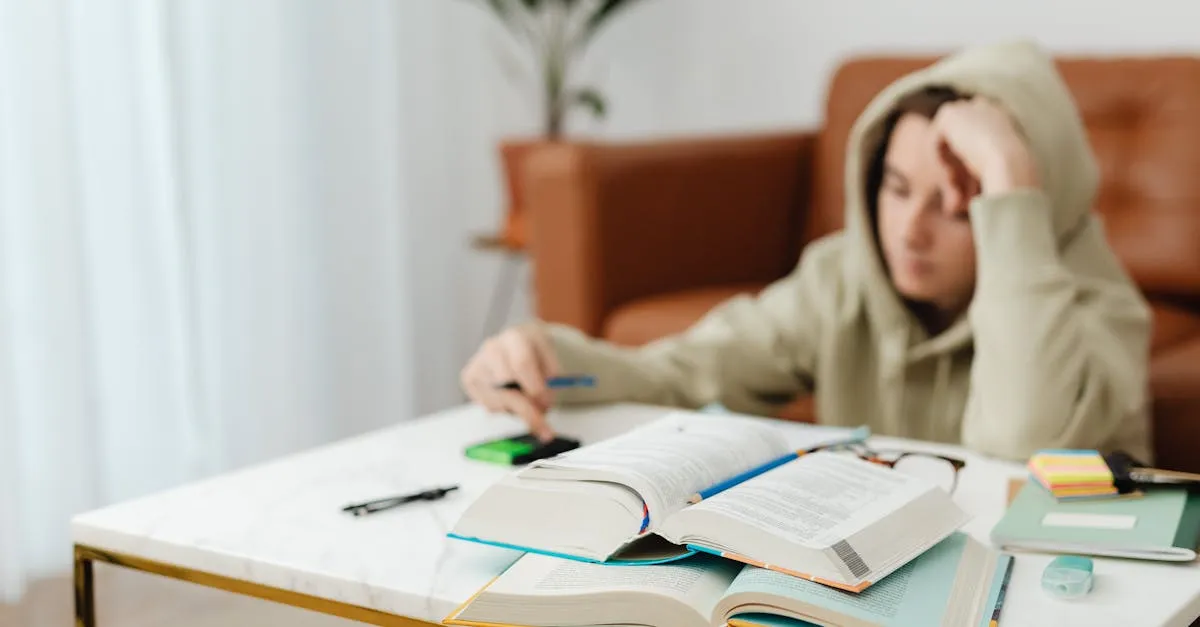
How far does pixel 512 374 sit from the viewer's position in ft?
3.85

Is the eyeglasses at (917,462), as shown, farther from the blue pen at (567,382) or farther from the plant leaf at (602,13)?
the plant leaf at (602,13)

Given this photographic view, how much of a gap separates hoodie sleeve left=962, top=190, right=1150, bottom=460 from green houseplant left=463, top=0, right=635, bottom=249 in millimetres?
1453

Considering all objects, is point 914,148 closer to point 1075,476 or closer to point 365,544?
point 1075,476

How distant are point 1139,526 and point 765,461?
9.6 inches

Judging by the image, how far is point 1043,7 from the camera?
8.54ft

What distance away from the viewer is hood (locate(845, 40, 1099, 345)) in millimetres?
1380

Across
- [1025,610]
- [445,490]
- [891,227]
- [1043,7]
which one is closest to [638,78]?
[1043,7]

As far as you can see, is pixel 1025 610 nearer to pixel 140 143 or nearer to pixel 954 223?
pixel 954 223

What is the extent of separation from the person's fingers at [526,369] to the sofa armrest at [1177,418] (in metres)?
0.88

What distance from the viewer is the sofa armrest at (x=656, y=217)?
210 cm

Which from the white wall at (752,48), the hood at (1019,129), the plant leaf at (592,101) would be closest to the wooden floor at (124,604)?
the hood at (1019,129)

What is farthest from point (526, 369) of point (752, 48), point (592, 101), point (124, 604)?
point (752, 48)

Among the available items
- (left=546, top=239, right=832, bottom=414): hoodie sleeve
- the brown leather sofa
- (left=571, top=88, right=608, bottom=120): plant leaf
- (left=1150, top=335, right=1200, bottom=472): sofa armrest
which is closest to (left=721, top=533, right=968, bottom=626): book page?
(left=546, top=239, right=832, bottom=414): hoodie sleeve

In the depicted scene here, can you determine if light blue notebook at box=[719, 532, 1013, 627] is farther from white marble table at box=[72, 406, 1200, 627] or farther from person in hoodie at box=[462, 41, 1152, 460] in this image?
person in hoodie at box=[462, 41, 1152, 460]
